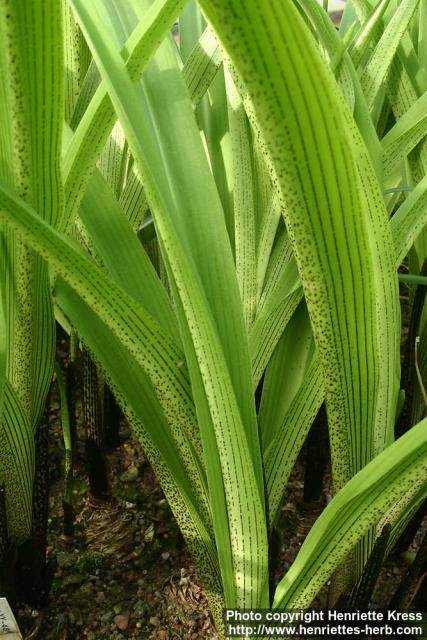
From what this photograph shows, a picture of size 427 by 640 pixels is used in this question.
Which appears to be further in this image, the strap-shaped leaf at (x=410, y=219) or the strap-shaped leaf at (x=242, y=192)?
the strap-shaped leaf at (x=242, y=192)

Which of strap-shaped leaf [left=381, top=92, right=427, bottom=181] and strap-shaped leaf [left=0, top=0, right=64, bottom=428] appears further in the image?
strap-shaped leaf [left=381, top=92, right=427, bottom=181]

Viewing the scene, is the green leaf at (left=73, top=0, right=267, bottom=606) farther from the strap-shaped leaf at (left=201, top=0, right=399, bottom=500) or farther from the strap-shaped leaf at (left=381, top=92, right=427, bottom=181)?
the strap-shaped leaf at (left=381, top=92, right=427, bottom=181)

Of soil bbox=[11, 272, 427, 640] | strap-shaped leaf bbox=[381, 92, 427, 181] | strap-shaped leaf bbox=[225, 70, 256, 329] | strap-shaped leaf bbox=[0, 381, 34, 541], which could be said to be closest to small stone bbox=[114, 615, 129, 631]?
soil bbox=[11, 272, 427, 640]

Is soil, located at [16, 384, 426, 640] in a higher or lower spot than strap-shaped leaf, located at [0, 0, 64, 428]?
lower

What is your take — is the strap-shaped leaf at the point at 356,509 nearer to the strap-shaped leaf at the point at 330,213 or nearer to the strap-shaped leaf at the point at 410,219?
the strap-shaped leaf at the point at 330,213

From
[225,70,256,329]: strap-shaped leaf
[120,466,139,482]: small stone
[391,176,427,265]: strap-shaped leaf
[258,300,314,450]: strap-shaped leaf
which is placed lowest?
[120,466,139,482]: small stone

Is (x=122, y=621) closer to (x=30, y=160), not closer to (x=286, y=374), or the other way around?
(x=286, y=374)

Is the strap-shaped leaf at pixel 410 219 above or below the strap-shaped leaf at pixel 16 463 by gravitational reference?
above

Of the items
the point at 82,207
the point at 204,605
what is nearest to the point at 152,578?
the point at 204,605

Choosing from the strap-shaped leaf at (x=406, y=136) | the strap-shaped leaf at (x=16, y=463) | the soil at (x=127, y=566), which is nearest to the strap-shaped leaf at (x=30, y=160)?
the strap-shaped leaf at (x=16, y=463)
